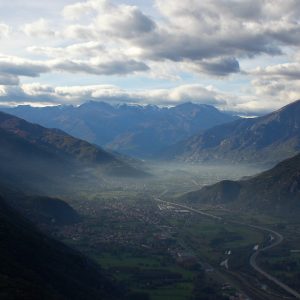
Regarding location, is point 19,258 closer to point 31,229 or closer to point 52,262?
point 52,262

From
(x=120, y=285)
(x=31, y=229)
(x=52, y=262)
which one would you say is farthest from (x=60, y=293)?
(x=31, y=229)

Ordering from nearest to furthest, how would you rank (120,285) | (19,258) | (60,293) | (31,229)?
(60,293)
(19,258)
(120,285)
(31,229)

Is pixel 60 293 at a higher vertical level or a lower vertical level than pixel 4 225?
lower

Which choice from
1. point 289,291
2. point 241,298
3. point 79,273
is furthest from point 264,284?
point 79,273

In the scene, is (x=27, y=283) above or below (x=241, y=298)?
above

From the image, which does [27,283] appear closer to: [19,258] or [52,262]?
[19,258]

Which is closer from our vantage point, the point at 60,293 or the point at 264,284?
the point at 60,293

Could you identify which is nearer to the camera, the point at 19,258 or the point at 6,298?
the point at 6,298

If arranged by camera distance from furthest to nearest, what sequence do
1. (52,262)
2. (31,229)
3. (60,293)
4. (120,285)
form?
(31,229), (120,285), (52,262), (60,293)

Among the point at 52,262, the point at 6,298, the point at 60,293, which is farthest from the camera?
the point at 52,262
